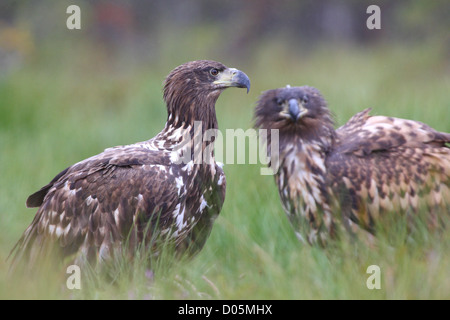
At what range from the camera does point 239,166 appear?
684 centimetres

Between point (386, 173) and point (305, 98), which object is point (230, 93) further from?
point (386, 173)

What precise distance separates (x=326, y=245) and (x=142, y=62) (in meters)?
13.8

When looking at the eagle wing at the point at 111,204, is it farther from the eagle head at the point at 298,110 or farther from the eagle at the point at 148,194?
the eagle head at the point at 298,110

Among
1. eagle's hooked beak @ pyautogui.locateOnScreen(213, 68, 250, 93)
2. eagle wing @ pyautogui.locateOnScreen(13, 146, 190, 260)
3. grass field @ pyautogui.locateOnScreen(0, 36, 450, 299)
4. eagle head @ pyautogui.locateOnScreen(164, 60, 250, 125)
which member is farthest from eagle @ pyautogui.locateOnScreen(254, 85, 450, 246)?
eagle wing @ pyautogui.locateOnScreen(13, 146, 190, 260)

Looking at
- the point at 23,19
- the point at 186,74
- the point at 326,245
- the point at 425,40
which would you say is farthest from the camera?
the point at 23,19

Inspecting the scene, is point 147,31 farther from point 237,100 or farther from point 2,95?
point 2,95

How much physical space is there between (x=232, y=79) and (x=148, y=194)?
42.0 inches

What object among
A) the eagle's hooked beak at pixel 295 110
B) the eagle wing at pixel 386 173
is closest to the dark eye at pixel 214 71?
the eagle's hooked beak at pixel 295 110

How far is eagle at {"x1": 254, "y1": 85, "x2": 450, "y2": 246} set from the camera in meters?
4.52

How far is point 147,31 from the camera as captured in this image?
18.9 meters

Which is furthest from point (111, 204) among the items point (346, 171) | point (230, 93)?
point (230, 93)

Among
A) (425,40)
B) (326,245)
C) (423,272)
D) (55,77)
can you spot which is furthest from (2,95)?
(425,40)

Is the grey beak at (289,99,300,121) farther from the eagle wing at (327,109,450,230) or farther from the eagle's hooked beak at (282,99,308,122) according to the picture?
the eagle wing at (327,109,450,230)

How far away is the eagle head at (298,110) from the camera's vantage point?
15.0 ft
